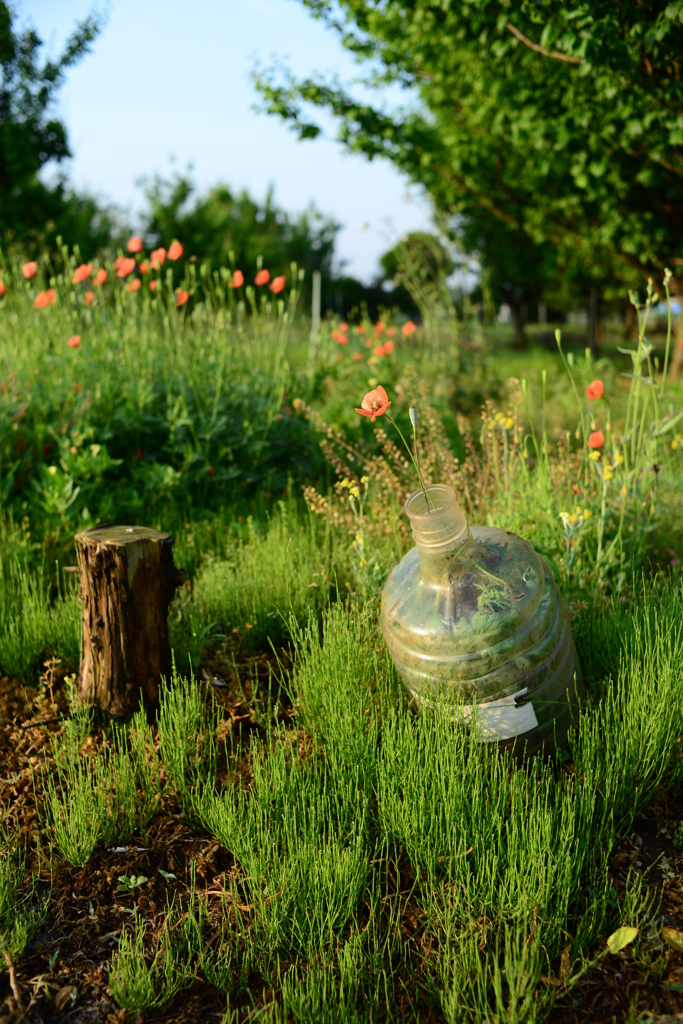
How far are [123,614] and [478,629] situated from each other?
1230 mm

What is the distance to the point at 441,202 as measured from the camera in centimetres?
945

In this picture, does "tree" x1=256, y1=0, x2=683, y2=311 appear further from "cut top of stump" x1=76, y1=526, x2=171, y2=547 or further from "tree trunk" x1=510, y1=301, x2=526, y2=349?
"tree trunk" x1=510, y1=301, x2=526, y2=349

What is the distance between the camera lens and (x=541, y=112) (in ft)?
19.4

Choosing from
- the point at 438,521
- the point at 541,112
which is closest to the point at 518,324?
the point at 541,112

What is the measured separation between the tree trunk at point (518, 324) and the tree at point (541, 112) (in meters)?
13.6

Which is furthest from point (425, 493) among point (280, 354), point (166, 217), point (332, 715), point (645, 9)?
point (166, 217)

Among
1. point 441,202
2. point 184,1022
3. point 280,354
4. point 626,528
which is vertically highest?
point 441,202

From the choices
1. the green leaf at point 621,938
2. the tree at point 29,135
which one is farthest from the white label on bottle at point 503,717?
the tree at point 29,135

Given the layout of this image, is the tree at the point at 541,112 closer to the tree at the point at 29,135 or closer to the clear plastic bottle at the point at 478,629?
the clear plastic bottle at the point at 478,629

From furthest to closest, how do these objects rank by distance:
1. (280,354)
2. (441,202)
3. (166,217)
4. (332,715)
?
1. (166,217)
2. (441,202)
3. (280,354)
4. (332,715)

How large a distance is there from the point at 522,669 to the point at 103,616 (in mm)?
1413

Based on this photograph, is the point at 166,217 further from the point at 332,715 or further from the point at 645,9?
the point at 332,715

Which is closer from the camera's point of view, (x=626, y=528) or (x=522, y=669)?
(x=522, y=669)

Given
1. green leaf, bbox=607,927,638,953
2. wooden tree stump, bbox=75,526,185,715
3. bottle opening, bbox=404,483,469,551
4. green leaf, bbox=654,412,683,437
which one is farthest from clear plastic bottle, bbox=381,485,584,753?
green leaf, bbox=654,412,683,437
